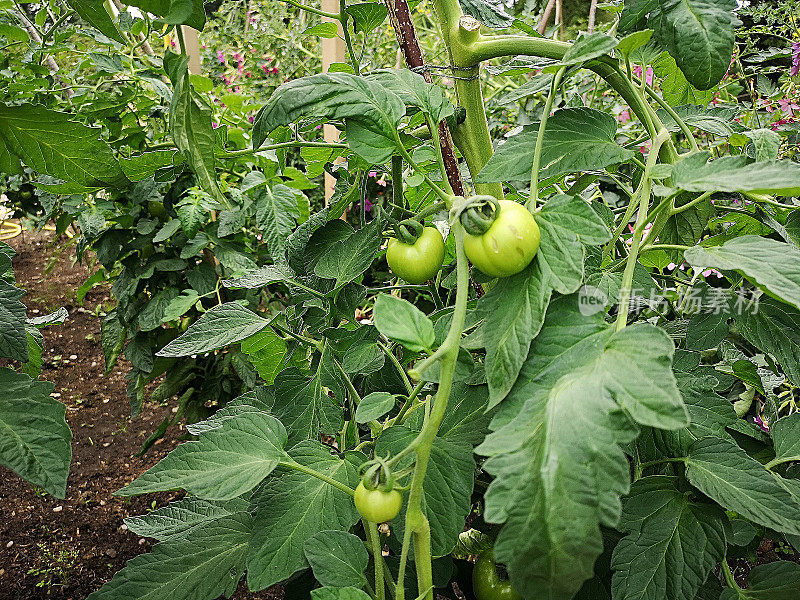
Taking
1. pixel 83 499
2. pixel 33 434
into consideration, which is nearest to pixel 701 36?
pixel 33 434

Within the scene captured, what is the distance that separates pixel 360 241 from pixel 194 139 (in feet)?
0.66

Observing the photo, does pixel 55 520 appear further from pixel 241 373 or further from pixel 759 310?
pixel 759 310

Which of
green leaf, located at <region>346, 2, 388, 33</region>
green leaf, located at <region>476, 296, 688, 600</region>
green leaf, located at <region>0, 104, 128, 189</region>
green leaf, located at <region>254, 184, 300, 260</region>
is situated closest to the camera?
green leaf, located at <region>476, 296, 688, 600</region>

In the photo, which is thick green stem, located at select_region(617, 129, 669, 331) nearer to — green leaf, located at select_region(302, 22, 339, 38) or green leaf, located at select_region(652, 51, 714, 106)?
green leaf, located at select_region(652, 51, 714, 106)

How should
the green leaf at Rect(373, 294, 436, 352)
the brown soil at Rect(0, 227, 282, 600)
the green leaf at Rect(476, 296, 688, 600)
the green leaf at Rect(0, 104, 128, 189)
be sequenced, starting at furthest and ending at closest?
the brown soil at Rect(0, 227, 282, 600), the green leaf at Rect(0, 104, 128, 189), the green leaf at Rect(373, 294, 436, 352), the green leaf at Rect(476, 296, 688, 600)

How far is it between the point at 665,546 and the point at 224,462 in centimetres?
38

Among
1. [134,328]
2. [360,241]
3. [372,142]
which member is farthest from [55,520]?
[372,142]

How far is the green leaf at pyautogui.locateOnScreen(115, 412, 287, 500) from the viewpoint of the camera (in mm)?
494

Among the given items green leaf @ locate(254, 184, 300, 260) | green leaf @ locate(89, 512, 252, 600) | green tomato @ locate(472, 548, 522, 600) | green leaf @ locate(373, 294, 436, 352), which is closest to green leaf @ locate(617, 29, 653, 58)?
green leaf @ locate(373, 294, 436, 352)

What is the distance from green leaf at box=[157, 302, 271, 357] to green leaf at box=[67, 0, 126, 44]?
0.31 meters

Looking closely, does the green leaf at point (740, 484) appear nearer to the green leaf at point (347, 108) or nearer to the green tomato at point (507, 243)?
the green tomato at point (507, 243)

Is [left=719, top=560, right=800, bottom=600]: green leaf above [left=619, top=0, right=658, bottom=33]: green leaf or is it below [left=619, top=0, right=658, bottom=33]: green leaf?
below

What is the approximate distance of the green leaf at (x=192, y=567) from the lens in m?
0.60

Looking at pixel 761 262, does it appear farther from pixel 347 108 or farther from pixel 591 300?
pixel 347 108
